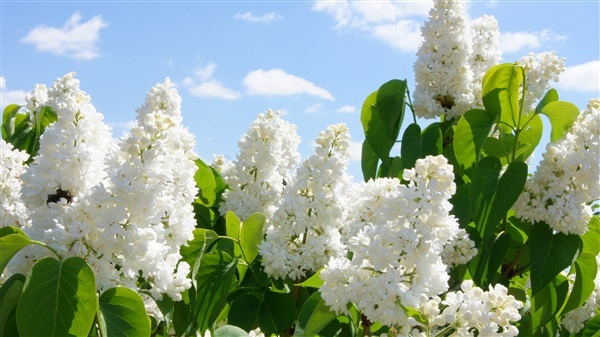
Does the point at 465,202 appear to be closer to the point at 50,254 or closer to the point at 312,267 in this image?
the point at 312,267

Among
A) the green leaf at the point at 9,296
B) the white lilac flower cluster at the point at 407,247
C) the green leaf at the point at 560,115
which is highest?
the green leaf at the point at 560,115

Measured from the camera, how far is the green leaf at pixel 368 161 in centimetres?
305

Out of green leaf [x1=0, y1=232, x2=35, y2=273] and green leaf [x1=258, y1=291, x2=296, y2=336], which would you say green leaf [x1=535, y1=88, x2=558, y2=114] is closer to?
green leaf [x1=258, y1=291, x2=296, y2=336]

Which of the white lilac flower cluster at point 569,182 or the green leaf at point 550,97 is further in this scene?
the green leaf at point 550,97

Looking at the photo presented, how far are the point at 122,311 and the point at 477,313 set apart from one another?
747 mm

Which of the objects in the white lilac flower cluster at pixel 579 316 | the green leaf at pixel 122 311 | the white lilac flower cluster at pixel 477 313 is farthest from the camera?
the white lilac flower cluster at pixel 579 316

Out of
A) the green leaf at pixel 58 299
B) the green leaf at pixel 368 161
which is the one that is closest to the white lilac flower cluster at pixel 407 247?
the green leaf at pixel 58 299

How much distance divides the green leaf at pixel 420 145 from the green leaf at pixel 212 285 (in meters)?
0.81

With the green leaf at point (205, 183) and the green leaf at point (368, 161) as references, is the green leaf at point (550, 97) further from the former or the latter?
the green leaf at point (205, 183)

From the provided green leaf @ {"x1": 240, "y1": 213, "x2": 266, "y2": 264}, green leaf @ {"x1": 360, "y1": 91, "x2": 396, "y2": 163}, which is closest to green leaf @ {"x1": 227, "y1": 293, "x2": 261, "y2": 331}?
green leaf @ {"x1": 240, "y1": 213, "x2": 266, "y2": 264}

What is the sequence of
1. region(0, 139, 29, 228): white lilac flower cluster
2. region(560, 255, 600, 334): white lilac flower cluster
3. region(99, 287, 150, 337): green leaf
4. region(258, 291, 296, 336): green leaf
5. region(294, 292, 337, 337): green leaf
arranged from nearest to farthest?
region(99, 287, 150, 337): green leaf < region(294, 292, 337, 337): green leaf < region(0, 139, 29, 228): white lilac flower cluster < region(258, 291, 296, 336): green leaf < region(560, 255, 600, 334): white lilac flower cluster

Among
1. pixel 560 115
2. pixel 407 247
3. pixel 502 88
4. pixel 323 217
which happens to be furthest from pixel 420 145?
pixel 407 247

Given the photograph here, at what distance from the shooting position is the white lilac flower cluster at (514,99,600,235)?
2.36 m

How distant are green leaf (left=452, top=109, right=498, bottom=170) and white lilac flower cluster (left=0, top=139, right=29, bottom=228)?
4.62 ft
